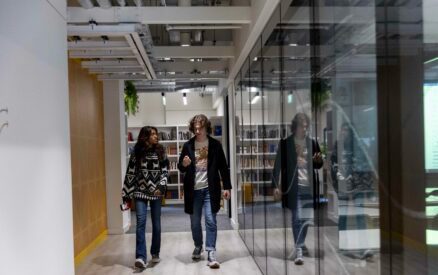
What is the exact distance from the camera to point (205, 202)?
484 cm

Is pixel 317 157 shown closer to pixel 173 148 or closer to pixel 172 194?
pixel 172 194

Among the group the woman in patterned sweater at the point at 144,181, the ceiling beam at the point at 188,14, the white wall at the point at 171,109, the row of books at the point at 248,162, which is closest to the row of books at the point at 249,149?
the row of books at the point at 248,162

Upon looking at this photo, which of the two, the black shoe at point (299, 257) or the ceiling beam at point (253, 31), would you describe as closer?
the black shoe at point (299, 257)

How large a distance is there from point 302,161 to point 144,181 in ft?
8.08

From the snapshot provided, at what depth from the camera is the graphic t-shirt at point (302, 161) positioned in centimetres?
252

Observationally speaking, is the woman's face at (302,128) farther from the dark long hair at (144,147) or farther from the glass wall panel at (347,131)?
the dark long hair at (144,147)

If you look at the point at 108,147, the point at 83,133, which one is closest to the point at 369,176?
the point at 83,133

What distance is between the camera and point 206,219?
4809mm

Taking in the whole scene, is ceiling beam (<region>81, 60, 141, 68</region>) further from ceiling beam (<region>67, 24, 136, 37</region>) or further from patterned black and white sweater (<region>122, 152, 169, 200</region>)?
patterned black and white sweater (<region>122, 152, 169, 200</region>)

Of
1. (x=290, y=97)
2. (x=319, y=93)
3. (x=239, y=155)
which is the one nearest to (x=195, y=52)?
(x=239, y=155)

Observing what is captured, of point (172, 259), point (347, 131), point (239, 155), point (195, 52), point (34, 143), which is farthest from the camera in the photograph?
point (195, 52)

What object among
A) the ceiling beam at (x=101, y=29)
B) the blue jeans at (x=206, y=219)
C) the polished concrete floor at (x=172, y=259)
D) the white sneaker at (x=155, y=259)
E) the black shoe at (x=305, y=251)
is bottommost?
the polished concrete floor at (x=172, y=259)

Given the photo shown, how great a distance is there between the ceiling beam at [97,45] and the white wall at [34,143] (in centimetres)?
191

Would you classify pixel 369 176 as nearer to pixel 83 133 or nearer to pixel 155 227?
pixel 155 227
